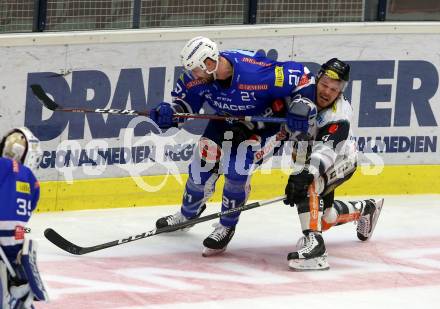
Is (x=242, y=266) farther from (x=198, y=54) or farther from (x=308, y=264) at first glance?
(x=198, y=54)

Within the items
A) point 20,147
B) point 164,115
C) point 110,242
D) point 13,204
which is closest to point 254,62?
point 164,115

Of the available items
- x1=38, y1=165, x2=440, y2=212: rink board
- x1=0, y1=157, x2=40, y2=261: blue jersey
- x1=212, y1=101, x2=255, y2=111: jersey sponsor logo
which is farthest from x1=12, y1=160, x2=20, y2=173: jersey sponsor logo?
x1=38, y1=165, x2=440, y2=212: rink board

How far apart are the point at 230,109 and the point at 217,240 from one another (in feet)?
2.38

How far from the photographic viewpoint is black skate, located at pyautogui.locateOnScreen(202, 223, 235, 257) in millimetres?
7656

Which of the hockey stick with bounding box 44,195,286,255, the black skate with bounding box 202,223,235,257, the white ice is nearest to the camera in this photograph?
the white ice

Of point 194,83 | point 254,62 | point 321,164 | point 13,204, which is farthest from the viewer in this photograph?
point 194,83

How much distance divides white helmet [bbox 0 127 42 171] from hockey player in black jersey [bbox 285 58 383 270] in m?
2.04

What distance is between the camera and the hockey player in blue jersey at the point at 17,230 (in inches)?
216

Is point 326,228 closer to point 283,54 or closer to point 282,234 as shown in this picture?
point 282,234

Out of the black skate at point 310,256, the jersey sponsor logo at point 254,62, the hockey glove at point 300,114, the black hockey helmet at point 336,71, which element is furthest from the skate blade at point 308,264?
the jersey sponsor logo at point 254,62

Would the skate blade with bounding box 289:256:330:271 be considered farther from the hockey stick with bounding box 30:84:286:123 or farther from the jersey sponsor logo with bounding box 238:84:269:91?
the jersey sponsor logo with bounding box 238:84:269:91

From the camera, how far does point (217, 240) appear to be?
7664 mm

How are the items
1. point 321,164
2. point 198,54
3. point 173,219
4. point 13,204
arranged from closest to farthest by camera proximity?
point 13,204 < point 198,54 < point 321,164 < point 173,219

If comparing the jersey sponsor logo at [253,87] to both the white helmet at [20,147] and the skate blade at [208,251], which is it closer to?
the skate blade at [208,251]
